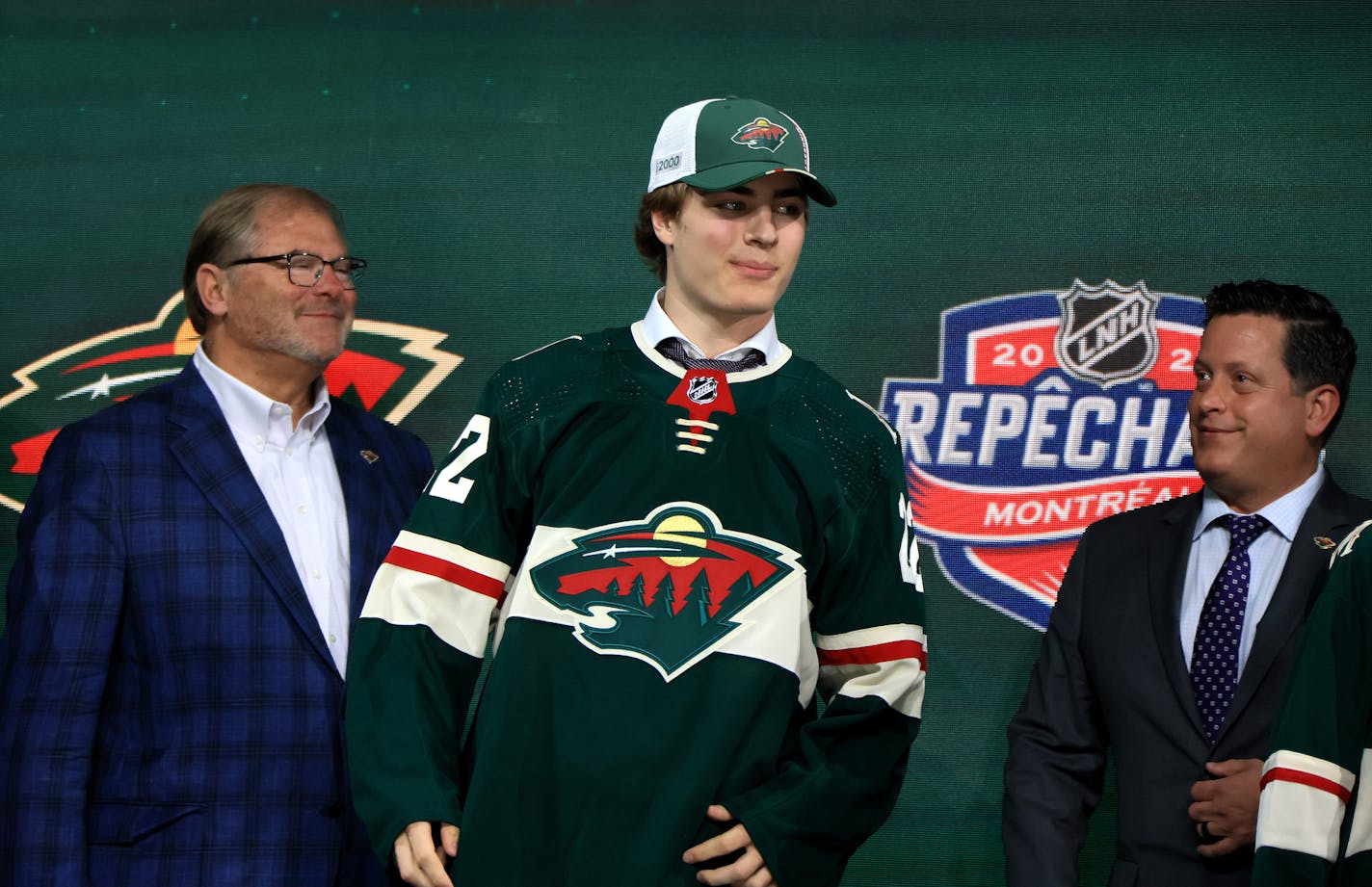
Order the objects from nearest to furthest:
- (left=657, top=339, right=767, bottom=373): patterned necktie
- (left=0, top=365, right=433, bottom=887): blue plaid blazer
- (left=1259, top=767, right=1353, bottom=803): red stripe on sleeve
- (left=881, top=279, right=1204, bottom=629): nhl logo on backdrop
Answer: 1. (left=1259, top=767, right=1353, bottom=803): red stripe on sleeve
2. (left=657, top=339, right=767, bottom=373): patterned necktie
3. (left=0, top=365, right=433, bottom=887): blue plaid blazer
4. (left=881, top=279, right=1204, bottom=629): nhl logo on backdrop

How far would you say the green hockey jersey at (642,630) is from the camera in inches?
71.6

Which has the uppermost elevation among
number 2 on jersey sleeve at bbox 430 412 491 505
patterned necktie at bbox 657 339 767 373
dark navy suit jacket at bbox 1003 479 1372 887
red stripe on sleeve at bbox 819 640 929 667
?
patterned necktie at bbox 657 339 767 373

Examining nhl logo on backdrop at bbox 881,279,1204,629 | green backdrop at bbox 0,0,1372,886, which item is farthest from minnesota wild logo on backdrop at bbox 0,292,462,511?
nhl logo on backdrop at bbox 881,279,1204,629

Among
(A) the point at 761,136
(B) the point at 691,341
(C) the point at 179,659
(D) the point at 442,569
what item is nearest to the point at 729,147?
(A) the point at 761,136

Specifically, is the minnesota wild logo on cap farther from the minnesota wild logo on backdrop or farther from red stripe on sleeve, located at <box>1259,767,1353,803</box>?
the minnesota wild logo on backdrop

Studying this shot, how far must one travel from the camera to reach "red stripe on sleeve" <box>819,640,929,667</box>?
6.42 ft

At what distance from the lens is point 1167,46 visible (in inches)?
127

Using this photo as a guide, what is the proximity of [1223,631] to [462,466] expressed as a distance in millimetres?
1368

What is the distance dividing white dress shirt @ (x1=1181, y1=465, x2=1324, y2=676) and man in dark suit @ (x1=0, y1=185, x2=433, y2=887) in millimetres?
1367

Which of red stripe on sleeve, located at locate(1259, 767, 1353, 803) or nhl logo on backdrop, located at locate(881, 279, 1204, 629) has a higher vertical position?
nhl logo on backdrop, located at locate(881, 279, 1204, 629)

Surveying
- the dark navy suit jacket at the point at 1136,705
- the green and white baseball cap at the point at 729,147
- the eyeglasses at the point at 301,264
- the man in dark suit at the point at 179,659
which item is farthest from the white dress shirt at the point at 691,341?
the dark navy suit jacket at the point at 1136,705

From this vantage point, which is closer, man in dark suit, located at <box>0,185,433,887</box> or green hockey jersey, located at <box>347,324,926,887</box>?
green hockey jersey, located at <box>347,324,926,887</box>

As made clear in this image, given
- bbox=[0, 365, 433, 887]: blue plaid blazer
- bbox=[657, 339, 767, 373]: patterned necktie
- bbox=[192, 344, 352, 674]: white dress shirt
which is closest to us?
bbox=[657, 339, 767, 373]: patterned necktie

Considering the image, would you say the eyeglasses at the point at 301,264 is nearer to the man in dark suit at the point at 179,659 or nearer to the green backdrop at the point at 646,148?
A: the man in dark suit at the point at 179,659
